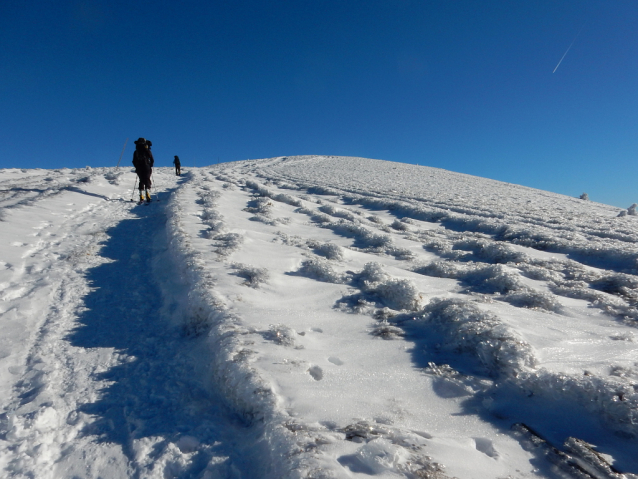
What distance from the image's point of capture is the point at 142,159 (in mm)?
14078

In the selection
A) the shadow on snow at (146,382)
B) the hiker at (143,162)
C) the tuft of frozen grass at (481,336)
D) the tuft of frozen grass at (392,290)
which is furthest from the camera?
the hiker at (143,162)

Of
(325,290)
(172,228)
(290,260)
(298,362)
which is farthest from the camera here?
(172,228)

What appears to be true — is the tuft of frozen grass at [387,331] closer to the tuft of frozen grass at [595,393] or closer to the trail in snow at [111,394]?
the tuft of frozen grass at [595,393]

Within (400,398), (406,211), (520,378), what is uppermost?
(406,211)

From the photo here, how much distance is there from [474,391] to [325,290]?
122 inches

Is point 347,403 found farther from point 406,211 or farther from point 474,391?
point 406,211

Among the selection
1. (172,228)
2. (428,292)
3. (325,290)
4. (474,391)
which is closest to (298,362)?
(474,391)

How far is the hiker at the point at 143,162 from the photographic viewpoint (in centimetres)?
1403

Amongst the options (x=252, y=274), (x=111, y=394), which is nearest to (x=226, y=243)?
(x=252, y=274)

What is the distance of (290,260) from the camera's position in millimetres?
7367

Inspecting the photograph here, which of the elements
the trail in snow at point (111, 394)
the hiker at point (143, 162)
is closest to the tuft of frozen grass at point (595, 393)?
the trail in snow at point (111, 394)

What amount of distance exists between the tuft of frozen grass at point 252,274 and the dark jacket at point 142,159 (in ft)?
34.2

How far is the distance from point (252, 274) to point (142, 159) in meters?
11.1

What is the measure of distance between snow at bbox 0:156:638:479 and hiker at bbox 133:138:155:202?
647 cm
